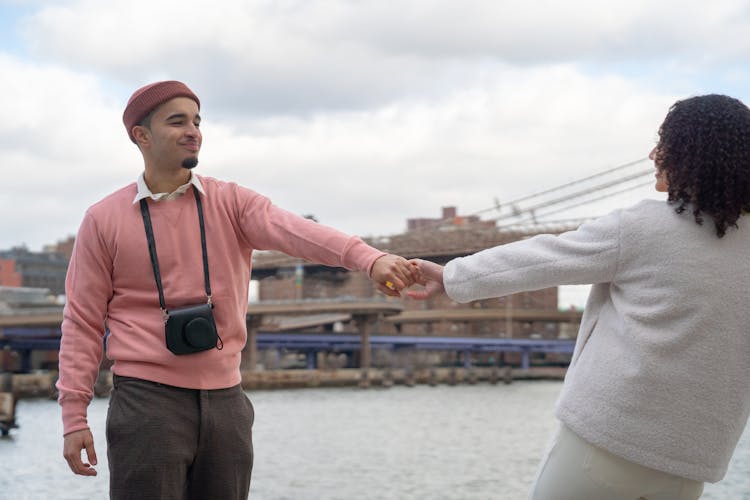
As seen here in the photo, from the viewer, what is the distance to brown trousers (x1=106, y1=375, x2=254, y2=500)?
2189 mm

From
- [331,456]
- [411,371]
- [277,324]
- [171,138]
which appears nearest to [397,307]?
[411,371]

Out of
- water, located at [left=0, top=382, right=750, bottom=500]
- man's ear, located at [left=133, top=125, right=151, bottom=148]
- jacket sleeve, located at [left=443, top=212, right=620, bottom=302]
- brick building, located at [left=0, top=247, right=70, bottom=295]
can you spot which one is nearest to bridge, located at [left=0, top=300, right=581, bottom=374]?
water, located at [left=0, top=382, right=750, bottom=500]

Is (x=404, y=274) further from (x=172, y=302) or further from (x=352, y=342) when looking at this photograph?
(x=352, y=342)

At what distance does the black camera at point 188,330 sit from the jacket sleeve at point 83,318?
0.56 ft

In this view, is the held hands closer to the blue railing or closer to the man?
the man

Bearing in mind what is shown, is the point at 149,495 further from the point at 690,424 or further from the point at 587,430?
the point at 690,424

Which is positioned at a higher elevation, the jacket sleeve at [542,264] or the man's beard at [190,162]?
the man's beard at [190,162]

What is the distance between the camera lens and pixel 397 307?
56.5m

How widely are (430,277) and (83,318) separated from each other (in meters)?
0.61

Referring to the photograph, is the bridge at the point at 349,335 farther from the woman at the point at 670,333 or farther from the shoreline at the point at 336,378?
the woman at the point at 670,333

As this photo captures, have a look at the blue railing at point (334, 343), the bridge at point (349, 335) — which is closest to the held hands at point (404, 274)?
the bridge at point (349, 335)

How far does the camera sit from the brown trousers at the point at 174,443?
219cm

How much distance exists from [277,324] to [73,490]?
46.7 m

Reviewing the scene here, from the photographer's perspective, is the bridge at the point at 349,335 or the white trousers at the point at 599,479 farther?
the bridge at the point at 349,335
